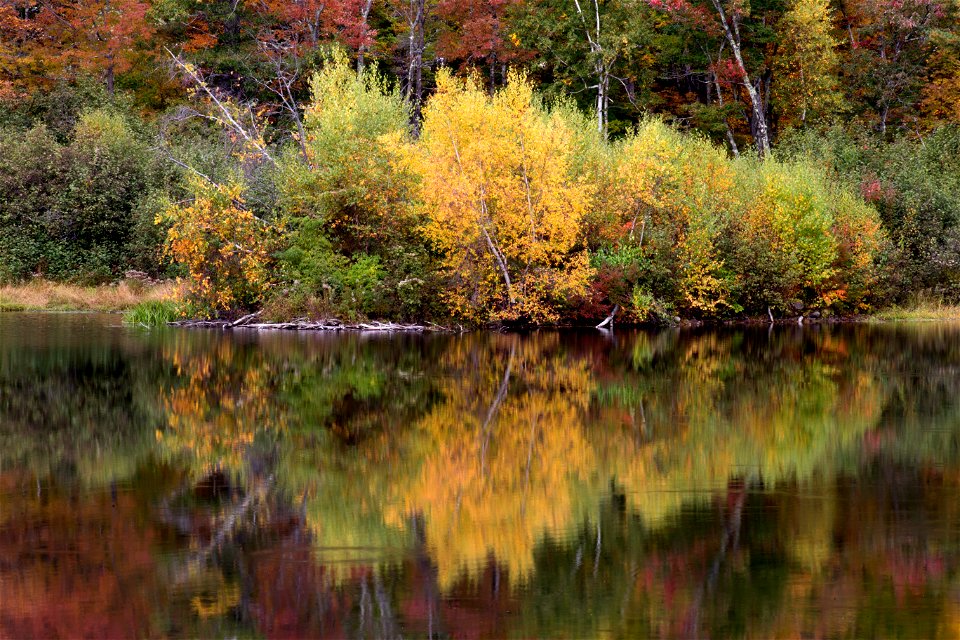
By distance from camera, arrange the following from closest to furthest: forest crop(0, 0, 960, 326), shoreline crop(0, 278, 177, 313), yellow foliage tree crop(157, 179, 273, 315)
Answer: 1. yellow foliage tree crop(157, 179, 273, 315)
2. forest crop(0, 0, 960, 326)
3. shoreline crop(0, 278, 177, 313)

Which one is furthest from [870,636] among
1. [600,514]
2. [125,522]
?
[125,522]

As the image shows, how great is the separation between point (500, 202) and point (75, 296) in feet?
62.9

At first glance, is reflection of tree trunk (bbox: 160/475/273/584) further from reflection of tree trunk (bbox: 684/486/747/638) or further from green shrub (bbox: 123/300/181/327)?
green shrub (bbox: 123/300/181/327)

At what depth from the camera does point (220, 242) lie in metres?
36.8

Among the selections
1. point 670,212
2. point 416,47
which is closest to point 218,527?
point 670,212

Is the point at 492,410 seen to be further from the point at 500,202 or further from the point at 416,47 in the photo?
the point at 416,47

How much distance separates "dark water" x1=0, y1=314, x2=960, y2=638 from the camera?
848 cm

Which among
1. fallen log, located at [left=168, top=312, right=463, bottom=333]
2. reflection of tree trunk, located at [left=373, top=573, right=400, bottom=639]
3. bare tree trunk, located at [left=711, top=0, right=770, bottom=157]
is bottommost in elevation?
reflection of tree trunk, located at [left=373, top=573, right=400, bottom=639]

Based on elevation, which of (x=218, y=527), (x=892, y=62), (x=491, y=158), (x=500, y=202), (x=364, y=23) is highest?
(x=364, y=23)

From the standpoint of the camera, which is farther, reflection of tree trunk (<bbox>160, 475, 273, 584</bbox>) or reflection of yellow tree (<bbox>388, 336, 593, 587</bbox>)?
reflection of yellow tree (<bbox>388, 336, 593, 587</bbox>)

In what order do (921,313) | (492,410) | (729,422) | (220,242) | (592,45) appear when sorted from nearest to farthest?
(729,422) < (492,410) < (220,242) < (921,313) < (592,45)

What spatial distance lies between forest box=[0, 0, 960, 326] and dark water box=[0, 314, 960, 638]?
45.0 feet

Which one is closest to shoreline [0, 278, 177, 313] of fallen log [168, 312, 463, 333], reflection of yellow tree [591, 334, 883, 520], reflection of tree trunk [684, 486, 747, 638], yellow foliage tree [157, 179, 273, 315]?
yellow foliage tree [157, 179, 273, 315]

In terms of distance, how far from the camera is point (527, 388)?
69.6 feet
